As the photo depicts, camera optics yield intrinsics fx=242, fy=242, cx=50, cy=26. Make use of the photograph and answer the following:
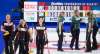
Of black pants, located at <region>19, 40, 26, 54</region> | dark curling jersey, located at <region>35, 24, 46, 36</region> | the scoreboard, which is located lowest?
black pants, located at <region>19, 40, 26, 54</region>

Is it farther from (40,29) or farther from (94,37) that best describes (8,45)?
(94,37)

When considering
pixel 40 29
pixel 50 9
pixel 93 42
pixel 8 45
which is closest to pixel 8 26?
pixel 8 45

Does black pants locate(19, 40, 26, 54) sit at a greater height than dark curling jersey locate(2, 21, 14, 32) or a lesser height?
lesser

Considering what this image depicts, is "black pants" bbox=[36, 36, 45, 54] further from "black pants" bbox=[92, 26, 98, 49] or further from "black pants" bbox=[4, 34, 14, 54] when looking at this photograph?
"black pants" bbox=[92, 26, 98, 49]

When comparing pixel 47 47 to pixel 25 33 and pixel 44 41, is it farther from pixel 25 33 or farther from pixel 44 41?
pixel 25 33

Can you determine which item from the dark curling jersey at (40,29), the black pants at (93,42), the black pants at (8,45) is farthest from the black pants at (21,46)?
the black pants at (93,42)

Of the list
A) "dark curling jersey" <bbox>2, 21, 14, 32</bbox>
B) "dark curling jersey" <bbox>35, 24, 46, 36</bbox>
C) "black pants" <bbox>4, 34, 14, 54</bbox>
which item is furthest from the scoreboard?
"black pants" <bbox>4, 34, 14, 54</bbox>

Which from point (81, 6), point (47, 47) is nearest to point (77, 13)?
point (81, 6)

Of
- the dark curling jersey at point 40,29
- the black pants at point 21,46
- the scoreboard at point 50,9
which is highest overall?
the scoreboard at point 50,9

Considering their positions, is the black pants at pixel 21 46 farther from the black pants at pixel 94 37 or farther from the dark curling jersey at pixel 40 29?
the black pants at pixel 94 37

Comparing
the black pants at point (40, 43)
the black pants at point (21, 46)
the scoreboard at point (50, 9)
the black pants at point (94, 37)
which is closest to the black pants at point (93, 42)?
the black pants at point (94, 37)

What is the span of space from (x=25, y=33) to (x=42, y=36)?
0.23 meters

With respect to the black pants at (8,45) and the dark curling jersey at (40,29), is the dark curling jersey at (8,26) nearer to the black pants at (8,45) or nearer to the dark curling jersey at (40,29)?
the black pants at (8,45)

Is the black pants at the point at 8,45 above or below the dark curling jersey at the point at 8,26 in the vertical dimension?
below
